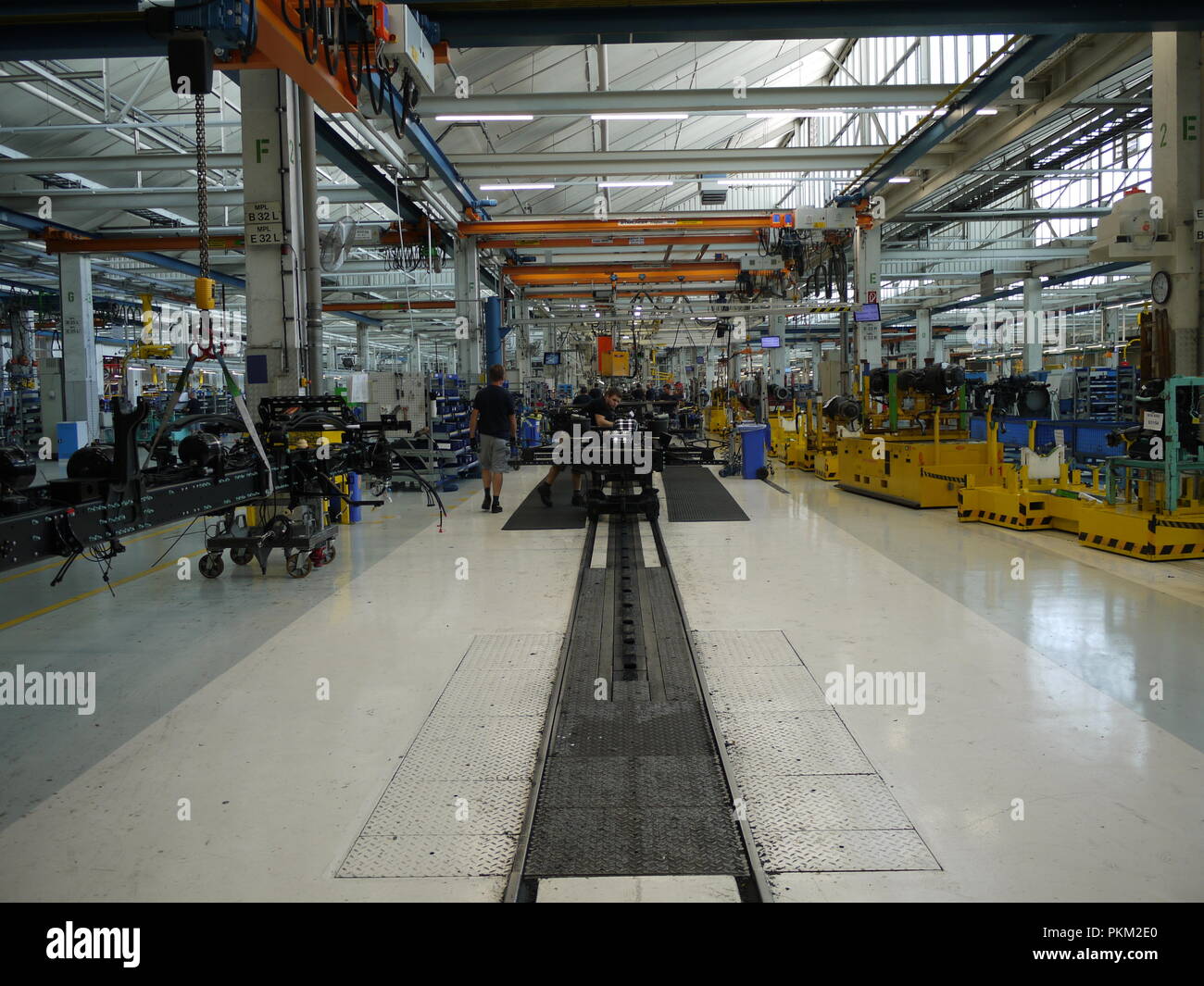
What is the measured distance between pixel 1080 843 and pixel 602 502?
6.51 metres

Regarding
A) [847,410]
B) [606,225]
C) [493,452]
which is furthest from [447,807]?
[606,225]

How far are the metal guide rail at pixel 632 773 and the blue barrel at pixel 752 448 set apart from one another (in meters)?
8.31

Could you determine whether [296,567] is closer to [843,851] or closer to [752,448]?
[843,851]

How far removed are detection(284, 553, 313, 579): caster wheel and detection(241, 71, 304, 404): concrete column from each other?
186 centimetres

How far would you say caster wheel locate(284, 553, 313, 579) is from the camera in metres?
6.36

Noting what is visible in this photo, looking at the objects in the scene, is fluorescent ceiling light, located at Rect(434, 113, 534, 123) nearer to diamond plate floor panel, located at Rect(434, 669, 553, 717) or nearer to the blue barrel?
the blue barrel

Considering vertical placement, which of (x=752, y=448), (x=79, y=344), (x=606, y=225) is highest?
(x=606, y=225)

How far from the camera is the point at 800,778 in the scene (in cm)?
298

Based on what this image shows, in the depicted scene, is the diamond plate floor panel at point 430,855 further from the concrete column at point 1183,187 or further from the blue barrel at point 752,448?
the blue barrel at point 752,448

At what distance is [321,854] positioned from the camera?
2.49m

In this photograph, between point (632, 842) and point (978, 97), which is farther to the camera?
point (978, 97)

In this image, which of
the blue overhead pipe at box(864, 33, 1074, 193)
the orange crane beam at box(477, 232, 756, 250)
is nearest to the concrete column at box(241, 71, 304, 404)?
the blue overhead pipe at box(864, 33, 1074, 193)

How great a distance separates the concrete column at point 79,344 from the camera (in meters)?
17.0

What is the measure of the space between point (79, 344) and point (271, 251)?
13.2 m
